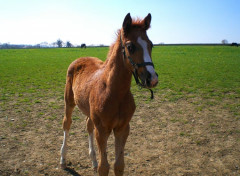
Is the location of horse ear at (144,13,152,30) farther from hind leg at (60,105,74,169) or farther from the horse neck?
hind leg at (60,105,74,169)

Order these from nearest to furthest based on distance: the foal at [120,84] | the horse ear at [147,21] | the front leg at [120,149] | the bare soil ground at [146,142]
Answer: the foal at [120,84] → the horse ear at [147,21] → the front leg at [120,149] → the bare soil ground at [146,142]

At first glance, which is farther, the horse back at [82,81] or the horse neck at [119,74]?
the horse back at [82,81]

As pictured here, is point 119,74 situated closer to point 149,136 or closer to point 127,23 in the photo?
point 127,23

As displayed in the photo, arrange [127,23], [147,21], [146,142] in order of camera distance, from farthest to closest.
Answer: [146,142], [147,21], [127,23]

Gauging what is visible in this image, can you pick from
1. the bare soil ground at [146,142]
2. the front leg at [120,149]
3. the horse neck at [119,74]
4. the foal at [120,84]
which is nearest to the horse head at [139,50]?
the foal at [120,84]

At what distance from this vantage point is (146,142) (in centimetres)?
513

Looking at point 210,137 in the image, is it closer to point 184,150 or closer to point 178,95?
point 184,150

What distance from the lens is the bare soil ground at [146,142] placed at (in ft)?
Answer: 13.6

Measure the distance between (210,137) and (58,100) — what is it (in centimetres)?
580

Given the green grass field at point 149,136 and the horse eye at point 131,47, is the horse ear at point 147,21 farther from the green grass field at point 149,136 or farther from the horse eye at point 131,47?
the green grass field at point 149,136

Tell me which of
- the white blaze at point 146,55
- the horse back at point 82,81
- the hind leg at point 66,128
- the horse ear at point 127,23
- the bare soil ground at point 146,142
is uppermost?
the horse ear at point 127,23

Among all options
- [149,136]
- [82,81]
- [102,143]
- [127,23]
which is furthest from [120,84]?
[149,136]

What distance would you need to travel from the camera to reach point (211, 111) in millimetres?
7129

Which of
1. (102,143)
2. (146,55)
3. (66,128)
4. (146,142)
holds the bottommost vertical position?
(146,142)
